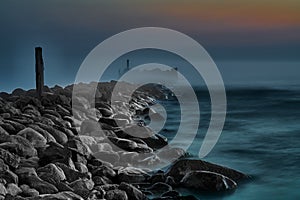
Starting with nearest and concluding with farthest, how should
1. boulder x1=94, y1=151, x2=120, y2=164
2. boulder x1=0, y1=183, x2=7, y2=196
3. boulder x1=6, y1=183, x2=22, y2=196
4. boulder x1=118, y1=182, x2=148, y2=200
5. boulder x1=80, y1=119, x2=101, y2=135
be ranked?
boulder x1=0, y1=183, x2=7, y2=196 → boulder x1=6, y1=183, x2=22, y2=196 → boulder x1=118, y1=182, x2=148, y2=200 → boulder x1=94, y1=151, x2=120, y2=164 → boulder x1=80, y1=119, x2=101, y2=135

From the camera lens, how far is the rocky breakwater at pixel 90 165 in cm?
518

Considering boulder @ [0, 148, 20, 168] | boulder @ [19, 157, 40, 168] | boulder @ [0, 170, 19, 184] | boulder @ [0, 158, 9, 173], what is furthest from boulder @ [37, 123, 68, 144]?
boulder @ [0, 170, 19, 184]

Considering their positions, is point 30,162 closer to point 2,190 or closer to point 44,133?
point 2,190

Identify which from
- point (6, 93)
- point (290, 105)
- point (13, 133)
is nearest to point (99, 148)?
point (13, 133)

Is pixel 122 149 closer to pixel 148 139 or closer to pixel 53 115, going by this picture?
pixel 148 139

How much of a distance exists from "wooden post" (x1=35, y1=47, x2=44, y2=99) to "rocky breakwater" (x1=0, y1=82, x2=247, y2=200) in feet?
6.91

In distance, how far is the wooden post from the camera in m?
11.4

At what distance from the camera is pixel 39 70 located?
11.6 meters

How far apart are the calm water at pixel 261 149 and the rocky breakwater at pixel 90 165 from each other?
371mm

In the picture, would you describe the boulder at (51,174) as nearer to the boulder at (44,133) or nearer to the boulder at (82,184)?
the boulder at (82,184)

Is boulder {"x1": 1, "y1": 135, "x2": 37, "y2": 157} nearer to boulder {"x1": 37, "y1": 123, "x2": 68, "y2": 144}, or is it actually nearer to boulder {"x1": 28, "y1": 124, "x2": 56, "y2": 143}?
boulder {"x1": 28, "y1": 124, "x2": 56, "y2": 143}

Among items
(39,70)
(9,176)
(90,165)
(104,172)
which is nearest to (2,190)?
(9,176)

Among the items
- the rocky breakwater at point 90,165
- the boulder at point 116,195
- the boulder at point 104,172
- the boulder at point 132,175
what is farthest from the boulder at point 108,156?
the boulder at point 116,195

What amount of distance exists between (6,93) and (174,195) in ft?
33.4
